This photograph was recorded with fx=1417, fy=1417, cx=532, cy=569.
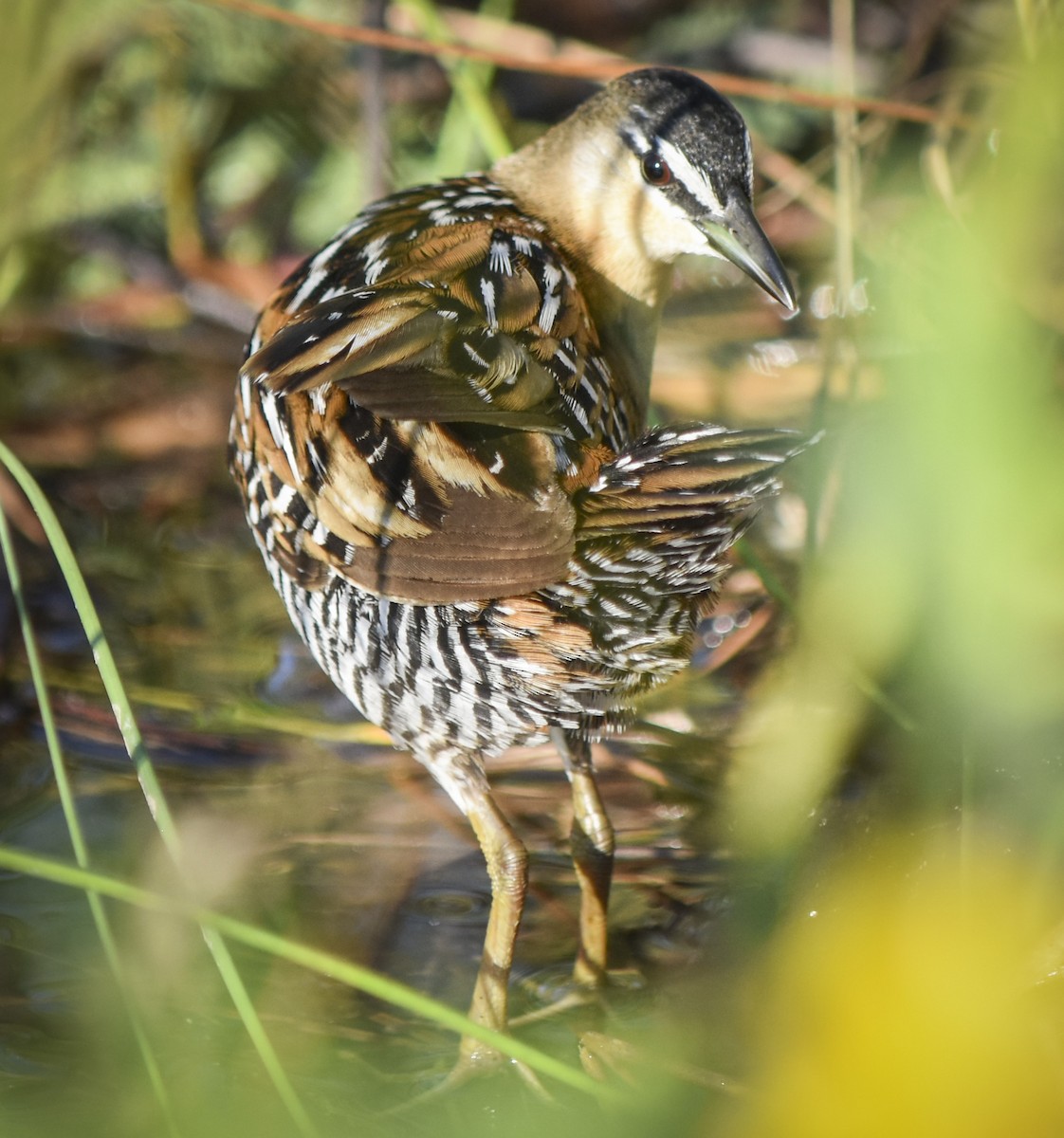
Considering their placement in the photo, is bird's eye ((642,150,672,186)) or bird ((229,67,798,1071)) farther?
bird's eye ((642,150,672,186))

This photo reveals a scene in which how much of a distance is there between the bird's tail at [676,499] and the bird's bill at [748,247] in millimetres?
512

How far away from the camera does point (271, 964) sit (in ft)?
7.02

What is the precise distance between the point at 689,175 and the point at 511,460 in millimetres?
719

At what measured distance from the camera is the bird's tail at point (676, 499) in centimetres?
159

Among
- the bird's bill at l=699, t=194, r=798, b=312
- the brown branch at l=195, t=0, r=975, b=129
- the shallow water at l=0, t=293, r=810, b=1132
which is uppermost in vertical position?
the brown branch at l=195, t=0, r=975, b=129

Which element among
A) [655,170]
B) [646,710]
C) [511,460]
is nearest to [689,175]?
[655,170]

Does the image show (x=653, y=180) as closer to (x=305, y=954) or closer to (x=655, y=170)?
(x=655, y=170)

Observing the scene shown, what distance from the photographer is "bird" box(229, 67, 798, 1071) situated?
167cm

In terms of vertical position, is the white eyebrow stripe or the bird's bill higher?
the white eyebrow stripe

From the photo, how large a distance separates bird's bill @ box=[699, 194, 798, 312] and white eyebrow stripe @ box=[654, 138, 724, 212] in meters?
0.02

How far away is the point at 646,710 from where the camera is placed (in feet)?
9.08

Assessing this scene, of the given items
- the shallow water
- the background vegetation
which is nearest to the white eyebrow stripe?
the background vegetation

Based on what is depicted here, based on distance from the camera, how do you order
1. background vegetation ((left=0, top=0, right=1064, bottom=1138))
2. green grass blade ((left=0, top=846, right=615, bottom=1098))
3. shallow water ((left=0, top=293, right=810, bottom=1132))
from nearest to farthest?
background vegetation ((left=0, top=0, right=1064, bottom=1138)) < green grass blade ((left=0, top=846, right=615, bottom=1098)) < shallow water ((left=0, top=293, right=810, bottom=1132))

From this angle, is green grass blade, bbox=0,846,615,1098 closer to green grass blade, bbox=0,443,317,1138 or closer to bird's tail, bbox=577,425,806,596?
green grass blade, bbox=0,443,317,1138
